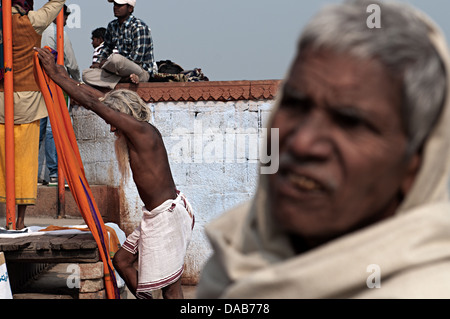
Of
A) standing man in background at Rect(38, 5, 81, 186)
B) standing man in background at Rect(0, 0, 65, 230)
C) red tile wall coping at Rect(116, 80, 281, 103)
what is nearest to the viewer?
standing man in background at Rect(0, 0, 65, 230)

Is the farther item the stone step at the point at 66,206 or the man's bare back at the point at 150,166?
the stone step at the point at 66,206

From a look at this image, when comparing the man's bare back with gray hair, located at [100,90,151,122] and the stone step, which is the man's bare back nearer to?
gray hair, located at [100,90,151,122]

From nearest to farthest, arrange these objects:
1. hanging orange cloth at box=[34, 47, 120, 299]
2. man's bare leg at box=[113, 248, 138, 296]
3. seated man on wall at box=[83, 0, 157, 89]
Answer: hanging orange cloth at box=[34, 47, 120, 299], man's bare leg at box=[113, 248, 138, 296], seated man on wall at box=[83, 0, 157, 89]

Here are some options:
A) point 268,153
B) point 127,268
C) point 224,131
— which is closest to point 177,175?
point 224,131

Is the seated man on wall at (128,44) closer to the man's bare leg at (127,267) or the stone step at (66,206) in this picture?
the stone step at (66,206)

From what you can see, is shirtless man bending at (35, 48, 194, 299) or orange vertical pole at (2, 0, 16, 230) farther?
orange vertical pole at (2, 0, 16, 230)

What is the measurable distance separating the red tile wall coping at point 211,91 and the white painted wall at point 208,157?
72mm

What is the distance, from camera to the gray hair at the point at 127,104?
4938mm

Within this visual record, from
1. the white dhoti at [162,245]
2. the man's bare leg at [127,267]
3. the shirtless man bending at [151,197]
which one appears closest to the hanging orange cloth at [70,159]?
the man's bare leg at [127,267]

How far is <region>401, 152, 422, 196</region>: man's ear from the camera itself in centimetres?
95

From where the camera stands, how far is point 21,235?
5535 mm

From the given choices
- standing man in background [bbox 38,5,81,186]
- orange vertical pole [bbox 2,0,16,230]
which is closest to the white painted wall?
standing man in background [bbox 38,5,81,186]

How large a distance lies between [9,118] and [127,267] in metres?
1.89

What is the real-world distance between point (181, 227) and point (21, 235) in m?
1.60
